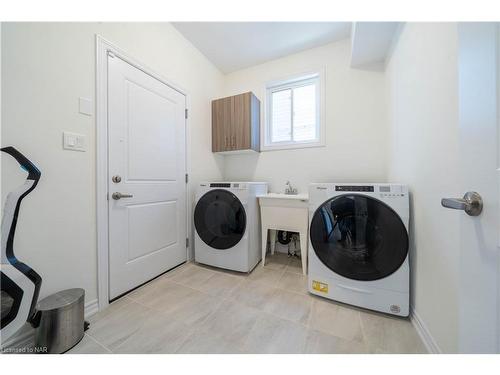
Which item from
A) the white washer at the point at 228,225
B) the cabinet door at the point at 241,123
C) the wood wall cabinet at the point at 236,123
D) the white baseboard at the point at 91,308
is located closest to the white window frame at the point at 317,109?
the wood wall cabinet at the point at 236,123

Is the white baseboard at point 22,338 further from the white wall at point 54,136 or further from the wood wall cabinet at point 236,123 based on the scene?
the wood wall cabinet at point 236,123

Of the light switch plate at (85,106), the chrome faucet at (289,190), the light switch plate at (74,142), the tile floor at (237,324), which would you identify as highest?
the light switch plate at (85,106)

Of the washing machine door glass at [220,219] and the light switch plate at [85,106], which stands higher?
the light switch plate at [85,106]

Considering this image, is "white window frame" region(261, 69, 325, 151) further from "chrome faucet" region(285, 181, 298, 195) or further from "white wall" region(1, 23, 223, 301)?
"white wall" region(1, 23, 223, 301)

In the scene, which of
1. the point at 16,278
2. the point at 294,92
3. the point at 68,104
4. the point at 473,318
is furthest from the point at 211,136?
the point at 473,318

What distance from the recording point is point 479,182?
0.43 metres

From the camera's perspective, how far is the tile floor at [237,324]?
977mm

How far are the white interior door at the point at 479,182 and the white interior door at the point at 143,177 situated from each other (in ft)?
6.03

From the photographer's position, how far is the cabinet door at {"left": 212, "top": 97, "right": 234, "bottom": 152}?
2.27 m

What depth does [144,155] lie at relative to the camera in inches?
62.2

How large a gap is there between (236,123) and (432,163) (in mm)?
1861

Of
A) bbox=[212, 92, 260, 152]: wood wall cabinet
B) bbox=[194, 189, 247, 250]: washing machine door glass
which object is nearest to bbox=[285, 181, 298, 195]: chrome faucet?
bbox=[212, 92, 260, 152]: wood wall cabinet
